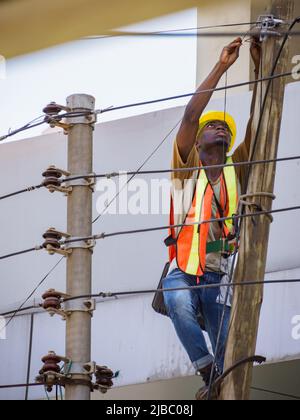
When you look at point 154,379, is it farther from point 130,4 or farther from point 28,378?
point 130,4

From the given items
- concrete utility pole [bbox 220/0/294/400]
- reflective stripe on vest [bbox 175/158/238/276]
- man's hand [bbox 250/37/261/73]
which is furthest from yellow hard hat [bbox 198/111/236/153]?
concrete utility pole [bbox 220/0/294/400]

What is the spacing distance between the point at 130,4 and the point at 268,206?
4.06m

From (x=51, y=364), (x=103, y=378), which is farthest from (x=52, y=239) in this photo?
(x=103, y=378)

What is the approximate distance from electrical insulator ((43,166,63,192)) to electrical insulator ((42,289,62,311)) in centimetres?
79

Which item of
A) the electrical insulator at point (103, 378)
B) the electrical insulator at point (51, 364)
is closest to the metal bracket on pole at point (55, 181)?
the electrical insulator at point (51, 364)

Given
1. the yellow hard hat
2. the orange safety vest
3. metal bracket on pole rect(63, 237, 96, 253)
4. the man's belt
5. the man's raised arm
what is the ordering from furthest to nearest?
the yellow hard hat
the man's raised arm
the orange safety vest
the man's belt
metal bracket on pole rect(63, 237, 96, 253)

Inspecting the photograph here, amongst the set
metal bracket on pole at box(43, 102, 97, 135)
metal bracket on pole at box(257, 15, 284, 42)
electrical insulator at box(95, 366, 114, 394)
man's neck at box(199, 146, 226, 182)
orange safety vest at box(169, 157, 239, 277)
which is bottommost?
electrical insulator at box(95, 366, 114, 394)

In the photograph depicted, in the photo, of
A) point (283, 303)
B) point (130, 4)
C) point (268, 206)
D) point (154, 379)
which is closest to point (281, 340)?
point (283, 303)

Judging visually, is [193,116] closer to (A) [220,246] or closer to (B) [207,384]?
(A) [220,246]

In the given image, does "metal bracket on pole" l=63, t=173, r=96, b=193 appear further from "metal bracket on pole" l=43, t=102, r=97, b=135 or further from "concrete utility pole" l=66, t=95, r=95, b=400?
"metal bracket on pole" l=43, t=102, r=97, b=135

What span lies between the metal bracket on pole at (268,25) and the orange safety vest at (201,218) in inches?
55.9

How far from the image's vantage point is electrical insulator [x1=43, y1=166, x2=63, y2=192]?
9.62 meters

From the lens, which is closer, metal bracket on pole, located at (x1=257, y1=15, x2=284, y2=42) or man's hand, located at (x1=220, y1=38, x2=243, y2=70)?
metal bracket on pole, located at (x1=257, y1=15, x2=284, y2=42)

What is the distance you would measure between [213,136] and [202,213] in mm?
772
